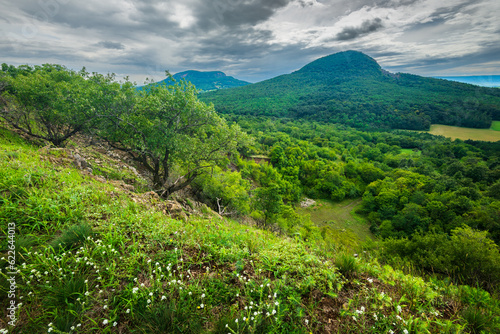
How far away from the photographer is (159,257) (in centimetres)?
381

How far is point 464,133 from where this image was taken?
337 ft

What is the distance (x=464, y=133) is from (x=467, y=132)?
3.40 m

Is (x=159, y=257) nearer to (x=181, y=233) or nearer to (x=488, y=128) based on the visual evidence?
(x=181, y=233)

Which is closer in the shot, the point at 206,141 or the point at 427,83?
the point at 206,141

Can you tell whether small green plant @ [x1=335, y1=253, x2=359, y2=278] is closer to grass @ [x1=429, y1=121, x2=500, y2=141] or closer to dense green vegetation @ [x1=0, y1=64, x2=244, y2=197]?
dense green vegetation @ [x1=0, y1=64, x2=244, y2=197]

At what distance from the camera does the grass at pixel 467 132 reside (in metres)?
94.0

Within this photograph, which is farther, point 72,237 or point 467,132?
point 467,132

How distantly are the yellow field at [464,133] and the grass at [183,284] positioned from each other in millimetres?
139640

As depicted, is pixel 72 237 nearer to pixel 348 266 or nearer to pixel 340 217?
pixel 348 266

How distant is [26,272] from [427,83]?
268 meters

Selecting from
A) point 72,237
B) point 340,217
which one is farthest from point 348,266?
point 340,217

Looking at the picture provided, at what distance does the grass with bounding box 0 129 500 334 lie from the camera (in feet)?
9.32

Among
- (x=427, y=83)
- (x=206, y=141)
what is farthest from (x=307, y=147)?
(x=427, y=83)

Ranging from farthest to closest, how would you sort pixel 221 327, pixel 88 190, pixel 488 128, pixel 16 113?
pixel 488 128
pixel 16 113
pixel 88 190
pixel 221 327
